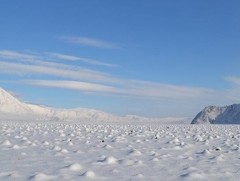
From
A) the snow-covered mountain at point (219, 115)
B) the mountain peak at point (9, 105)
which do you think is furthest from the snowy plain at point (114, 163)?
the mountain peak at point (9, 105)

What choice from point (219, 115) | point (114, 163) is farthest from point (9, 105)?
point (114, 163)

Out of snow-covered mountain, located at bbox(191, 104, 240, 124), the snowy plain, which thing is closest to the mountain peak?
snow-covered mountain, located at bbox(191, 104, 240, 124)

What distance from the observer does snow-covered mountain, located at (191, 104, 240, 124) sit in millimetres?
74000

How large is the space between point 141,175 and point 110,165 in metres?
1.01

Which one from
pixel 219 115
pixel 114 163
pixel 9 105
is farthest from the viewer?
pixel 9 105

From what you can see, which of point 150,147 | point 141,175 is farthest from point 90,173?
point 150,147

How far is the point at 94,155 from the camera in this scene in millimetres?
8852

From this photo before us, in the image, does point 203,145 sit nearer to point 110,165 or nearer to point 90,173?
point 110,165

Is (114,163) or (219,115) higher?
(219,115)

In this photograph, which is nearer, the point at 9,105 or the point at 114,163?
the point at 114,163

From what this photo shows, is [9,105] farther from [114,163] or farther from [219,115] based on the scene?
[114,163]

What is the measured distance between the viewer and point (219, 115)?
77.0 m

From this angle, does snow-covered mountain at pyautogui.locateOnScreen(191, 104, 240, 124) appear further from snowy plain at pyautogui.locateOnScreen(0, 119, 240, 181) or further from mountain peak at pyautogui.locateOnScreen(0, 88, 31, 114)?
mountain peak at pyautogui.locateOnScreen(0, 88, 31, 114)

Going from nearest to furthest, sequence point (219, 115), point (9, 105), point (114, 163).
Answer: point (114, 163), point (219, 115), point (9, 105)
